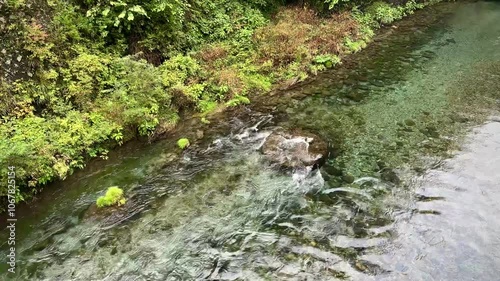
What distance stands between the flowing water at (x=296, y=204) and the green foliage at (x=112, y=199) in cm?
24

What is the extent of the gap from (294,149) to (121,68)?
6.82 metres

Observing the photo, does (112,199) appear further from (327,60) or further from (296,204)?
(327,60)

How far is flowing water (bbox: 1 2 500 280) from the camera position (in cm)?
848

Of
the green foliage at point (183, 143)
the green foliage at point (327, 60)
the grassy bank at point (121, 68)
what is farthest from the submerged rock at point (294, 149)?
the green foliage at point (327, 60)

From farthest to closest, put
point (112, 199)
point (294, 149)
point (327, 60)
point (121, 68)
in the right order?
point (327, 60) < point (121, 68) < point (294, 149) < point (112, 199)

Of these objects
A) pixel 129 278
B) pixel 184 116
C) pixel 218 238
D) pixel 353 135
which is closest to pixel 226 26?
pixel 184 116

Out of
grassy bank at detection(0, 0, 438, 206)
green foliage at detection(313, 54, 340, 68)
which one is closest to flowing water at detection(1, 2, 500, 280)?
grassy bank at detection(0, 0, 438, 206)

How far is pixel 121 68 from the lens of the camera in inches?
534

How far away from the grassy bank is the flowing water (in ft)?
3.07

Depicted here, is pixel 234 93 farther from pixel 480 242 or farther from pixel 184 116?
pixel 480 242

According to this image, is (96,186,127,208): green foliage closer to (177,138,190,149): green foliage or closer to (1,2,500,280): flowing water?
(1,2,500,280): flowing water

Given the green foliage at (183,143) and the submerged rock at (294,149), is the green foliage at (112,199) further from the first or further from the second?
the submerged rock at (294,149)

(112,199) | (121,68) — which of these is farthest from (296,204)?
(121,68)

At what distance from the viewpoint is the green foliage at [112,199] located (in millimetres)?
10133
